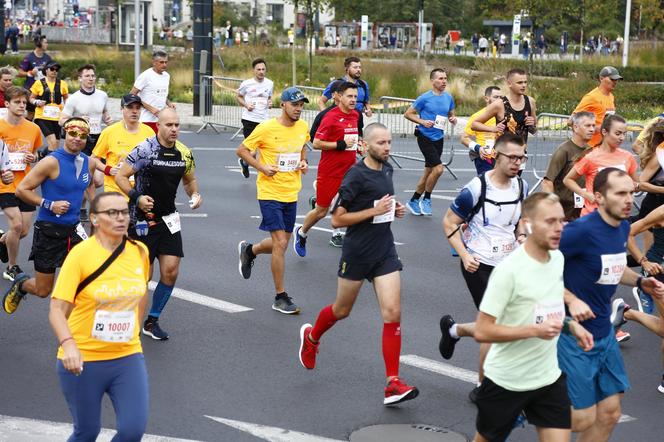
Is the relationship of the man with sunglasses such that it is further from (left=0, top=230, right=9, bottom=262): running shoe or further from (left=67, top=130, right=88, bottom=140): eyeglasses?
(left=0, top=230, right=9, bottom=262): running shoe

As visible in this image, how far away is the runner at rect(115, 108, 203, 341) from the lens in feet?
30.2

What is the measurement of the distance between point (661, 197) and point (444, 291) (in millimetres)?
2280

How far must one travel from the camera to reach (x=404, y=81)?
34969 millimetres

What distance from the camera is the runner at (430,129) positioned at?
15.6m

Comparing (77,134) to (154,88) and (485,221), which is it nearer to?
(485,221)

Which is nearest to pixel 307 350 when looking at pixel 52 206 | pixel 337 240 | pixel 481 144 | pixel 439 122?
pixel 52 206

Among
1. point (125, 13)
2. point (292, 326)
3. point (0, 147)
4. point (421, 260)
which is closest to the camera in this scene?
point (292, 326)

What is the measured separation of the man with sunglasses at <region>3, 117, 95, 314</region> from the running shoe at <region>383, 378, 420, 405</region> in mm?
3203

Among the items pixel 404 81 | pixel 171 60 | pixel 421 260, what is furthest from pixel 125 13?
pixel 421 260

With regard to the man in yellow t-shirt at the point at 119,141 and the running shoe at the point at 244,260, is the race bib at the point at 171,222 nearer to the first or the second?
the man in yellow t-shirt at the point at 119,141

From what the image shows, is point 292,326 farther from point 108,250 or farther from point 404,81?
point 404,81

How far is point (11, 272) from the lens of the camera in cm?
1128

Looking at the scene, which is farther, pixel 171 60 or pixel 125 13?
pixel 125 13

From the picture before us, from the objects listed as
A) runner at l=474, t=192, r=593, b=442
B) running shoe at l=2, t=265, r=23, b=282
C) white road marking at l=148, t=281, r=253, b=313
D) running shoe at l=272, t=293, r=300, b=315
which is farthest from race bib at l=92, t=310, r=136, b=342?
running shoe at l=2, t=265, r=23, b=282
